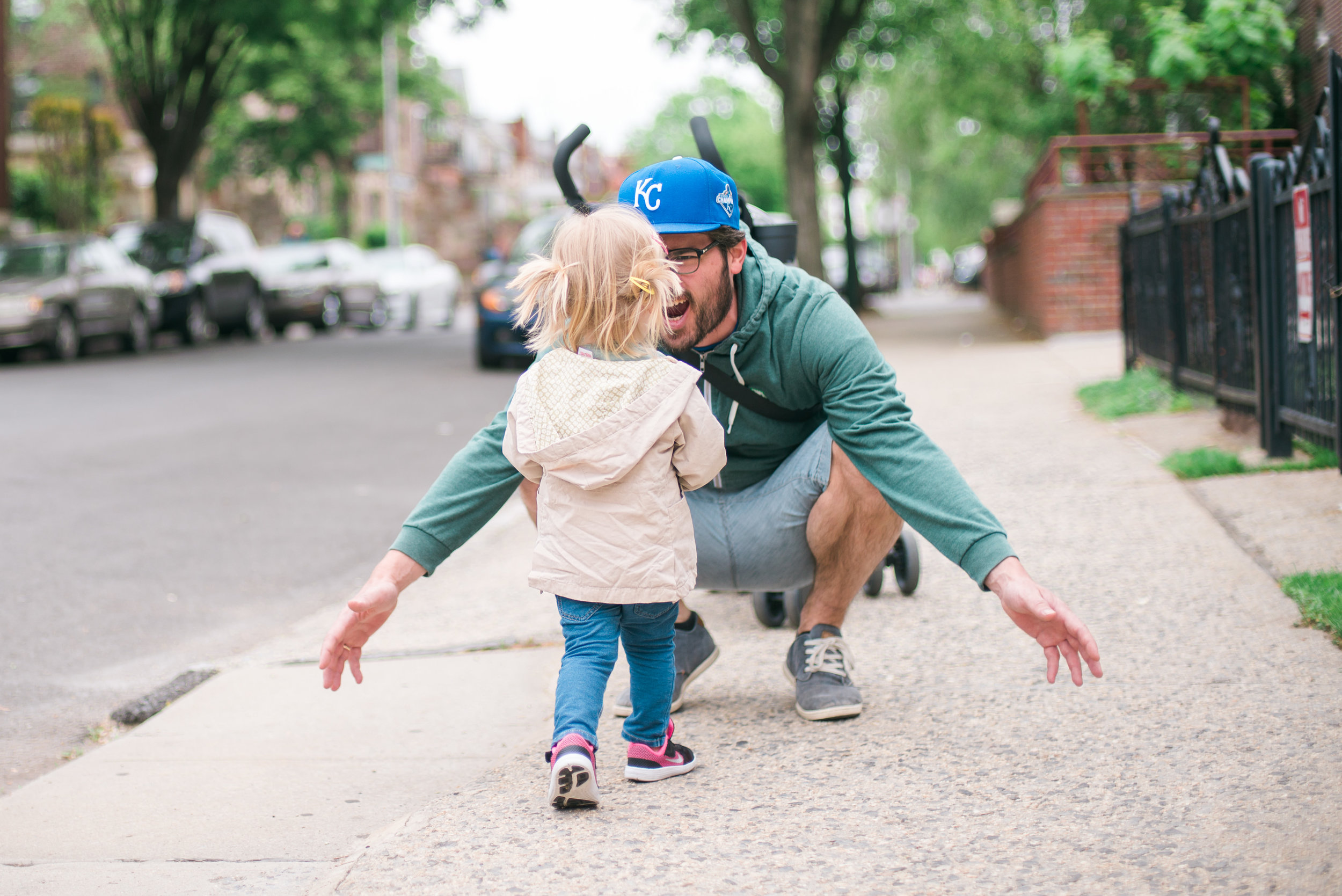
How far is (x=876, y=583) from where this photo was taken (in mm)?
4379

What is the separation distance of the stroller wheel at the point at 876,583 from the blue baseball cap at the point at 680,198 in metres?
1.66

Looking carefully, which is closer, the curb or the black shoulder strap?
the black shoulder strap

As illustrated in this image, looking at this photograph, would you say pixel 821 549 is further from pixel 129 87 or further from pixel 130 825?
pixel 129 87

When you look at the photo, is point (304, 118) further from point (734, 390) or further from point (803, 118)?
point (734, 390)

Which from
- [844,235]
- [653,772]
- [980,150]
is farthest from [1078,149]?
[980,150]

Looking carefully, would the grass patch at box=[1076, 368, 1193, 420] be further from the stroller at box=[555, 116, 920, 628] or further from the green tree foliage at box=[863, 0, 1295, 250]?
the green tree foliage at box=[863, 0, 1295, 250]

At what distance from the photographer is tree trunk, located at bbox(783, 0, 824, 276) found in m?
17.4

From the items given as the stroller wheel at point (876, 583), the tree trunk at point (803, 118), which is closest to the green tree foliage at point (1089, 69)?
the tree trunk at point (803, 118)

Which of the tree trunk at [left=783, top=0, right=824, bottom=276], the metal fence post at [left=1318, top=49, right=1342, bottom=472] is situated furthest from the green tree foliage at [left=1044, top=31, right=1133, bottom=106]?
the metal fence post at [left=1318, top=49, right=1342, bottom=472]

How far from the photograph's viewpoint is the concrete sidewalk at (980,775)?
235cm

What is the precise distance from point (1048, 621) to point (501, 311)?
11733 millimetres

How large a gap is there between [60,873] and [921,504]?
1978mm

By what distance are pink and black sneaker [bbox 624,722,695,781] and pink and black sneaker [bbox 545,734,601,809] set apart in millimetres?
216

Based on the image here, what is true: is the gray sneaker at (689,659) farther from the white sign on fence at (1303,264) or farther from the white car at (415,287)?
the white car at (415,287)
